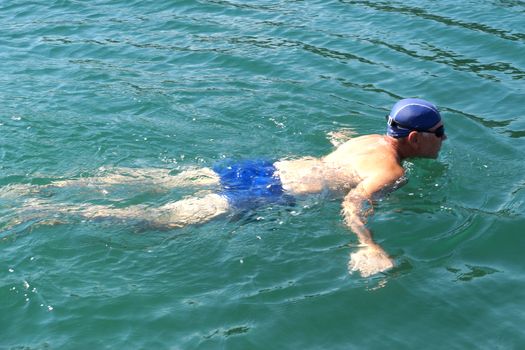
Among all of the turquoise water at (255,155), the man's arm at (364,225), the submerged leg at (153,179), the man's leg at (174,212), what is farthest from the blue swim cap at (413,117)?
the submerged leg at (153,179)

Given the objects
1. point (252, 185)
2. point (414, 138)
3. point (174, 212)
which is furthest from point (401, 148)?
point (174, 212)

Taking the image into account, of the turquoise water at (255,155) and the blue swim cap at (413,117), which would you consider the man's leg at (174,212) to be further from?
the blue swim cap at (413,117)

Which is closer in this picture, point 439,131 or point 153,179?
point 439,131

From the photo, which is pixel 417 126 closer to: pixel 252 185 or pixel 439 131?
pixel 439 131

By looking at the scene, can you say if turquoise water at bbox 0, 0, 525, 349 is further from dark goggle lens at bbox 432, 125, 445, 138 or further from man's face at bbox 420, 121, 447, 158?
dark goggle lens at bbox 432, 125, 445, 138

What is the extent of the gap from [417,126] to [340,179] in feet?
3.07

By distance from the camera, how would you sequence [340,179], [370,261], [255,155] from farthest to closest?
[255,155] < [340,179] < [370,261]

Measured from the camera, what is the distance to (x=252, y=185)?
775 centimetres

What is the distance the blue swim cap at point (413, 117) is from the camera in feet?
24.4

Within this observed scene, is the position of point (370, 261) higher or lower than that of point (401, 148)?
lower

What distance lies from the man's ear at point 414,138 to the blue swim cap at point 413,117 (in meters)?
0.04

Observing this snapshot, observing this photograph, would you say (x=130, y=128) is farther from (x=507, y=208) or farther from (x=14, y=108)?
(x=507, y=208)

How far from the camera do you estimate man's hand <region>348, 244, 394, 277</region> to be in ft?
22.7

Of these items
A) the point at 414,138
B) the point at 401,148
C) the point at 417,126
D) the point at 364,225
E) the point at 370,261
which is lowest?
the point at 370,261
